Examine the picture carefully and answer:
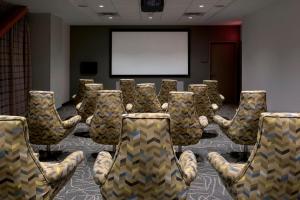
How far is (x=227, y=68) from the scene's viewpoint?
48.0 ft

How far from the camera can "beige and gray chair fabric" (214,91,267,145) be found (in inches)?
185

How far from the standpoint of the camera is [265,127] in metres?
2.21

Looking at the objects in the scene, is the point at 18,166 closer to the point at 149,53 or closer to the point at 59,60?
the point at 59,60

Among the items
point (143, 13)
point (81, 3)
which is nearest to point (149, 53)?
point (143, 13)

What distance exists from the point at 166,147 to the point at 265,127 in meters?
0.56

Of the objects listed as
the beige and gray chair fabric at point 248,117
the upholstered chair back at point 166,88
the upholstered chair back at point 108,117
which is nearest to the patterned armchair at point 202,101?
the upholstered chair back at point 166,88

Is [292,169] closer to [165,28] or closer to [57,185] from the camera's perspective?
[57,185]

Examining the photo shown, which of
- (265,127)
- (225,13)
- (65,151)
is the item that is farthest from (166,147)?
(225,13)

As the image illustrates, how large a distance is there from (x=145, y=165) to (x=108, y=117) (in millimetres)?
2765

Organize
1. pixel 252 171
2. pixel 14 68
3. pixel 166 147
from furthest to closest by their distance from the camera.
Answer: pixel 14 68, pixel 252 171, pixel 166 147

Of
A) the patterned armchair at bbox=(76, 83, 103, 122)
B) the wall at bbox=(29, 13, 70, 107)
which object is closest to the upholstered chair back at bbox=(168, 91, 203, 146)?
the patterned armchair at bbox=(76, 83, 103, 122)

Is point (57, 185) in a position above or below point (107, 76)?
below

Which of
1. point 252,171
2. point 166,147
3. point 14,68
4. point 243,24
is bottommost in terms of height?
point 252,171

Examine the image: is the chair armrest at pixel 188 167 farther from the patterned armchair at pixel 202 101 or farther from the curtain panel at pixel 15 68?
the curtain panel at pixel 15 68
